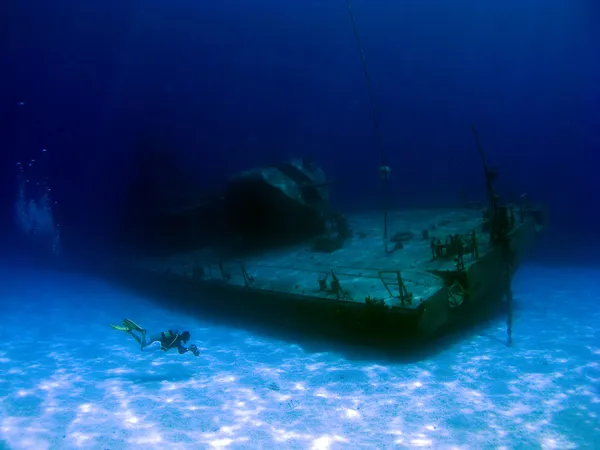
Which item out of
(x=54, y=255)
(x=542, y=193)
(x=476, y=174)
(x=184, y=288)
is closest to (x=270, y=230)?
Result: (x=184, y=288)

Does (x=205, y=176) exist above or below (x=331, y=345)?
above

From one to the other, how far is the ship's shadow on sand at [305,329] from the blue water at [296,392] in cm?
27

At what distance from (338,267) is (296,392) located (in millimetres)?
5704

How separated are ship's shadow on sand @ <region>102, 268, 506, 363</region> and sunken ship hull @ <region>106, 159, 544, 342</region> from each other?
0.25 ft

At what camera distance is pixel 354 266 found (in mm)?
14352

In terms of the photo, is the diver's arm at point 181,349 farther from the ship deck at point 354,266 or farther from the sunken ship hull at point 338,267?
the ship deck at point 354,266

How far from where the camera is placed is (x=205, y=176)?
66.8 metres

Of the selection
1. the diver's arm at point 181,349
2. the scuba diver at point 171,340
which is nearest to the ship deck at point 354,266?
the scuba diver at point 171,340

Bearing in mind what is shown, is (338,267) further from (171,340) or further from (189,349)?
(171,340)

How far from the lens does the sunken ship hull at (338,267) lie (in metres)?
11.1

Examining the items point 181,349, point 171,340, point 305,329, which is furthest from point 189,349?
point 305,329

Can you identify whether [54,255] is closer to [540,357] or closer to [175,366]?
[175,366]

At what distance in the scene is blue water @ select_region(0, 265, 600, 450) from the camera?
743cm

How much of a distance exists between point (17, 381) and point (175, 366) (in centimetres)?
392
